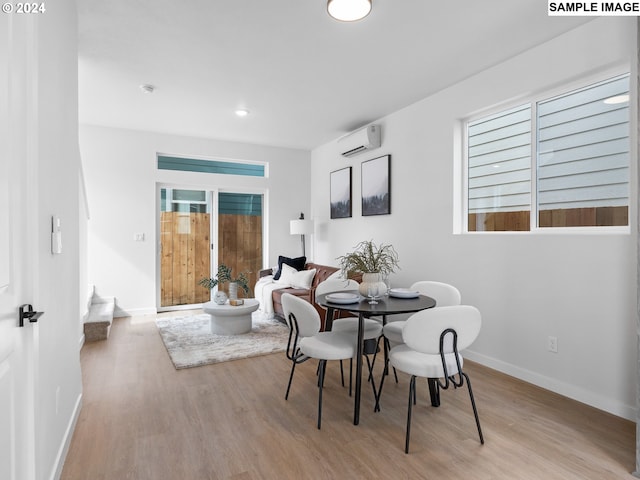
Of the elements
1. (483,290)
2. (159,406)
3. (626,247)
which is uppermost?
(626,247)

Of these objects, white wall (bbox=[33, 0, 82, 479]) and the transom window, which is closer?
white wall (bbox=[33, 0, 82, 479])

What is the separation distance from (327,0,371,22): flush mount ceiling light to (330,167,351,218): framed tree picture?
10.0ft

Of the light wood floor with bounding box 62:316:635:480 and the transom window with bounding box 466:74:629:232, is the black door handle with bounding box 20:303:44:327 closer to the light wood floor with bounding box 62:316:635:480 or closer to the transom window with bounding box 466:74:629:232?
the light wood floor with bounding box 62:316:635:480

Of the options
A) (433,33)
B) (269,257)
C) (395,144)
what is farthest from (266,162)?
(433,33)

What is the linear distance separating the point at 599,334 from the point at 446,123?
2.36 meters

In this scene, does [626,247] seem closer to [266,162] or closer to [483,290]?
[483,290]

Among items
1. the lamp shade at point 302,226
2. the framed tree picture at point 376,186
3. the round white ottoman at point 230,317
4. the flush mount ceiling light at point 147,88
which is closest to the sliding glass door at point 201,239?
the lamp shade at point 302,226

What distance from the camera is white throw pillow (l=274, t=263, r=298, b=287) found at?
17.2 feet

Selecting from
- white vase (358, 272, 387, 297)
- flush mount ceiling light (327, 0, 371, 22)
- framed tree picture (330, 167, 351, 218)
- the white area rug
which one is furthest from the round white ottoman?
flush mount ceiling light (327, 0, 371, 22)

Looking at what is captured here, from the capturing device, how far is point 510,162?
3365 mm

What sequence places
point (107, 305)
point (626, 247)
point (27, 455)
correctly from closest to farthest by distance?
point (27, 455) → point (626, 247) → point (107, 305)

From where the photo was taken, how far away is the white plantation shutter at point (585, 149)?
8.48 feet

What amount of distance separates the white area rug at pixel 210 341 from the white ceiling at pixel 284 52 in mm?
2742

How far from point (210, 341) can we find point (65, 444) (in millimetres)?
2067
